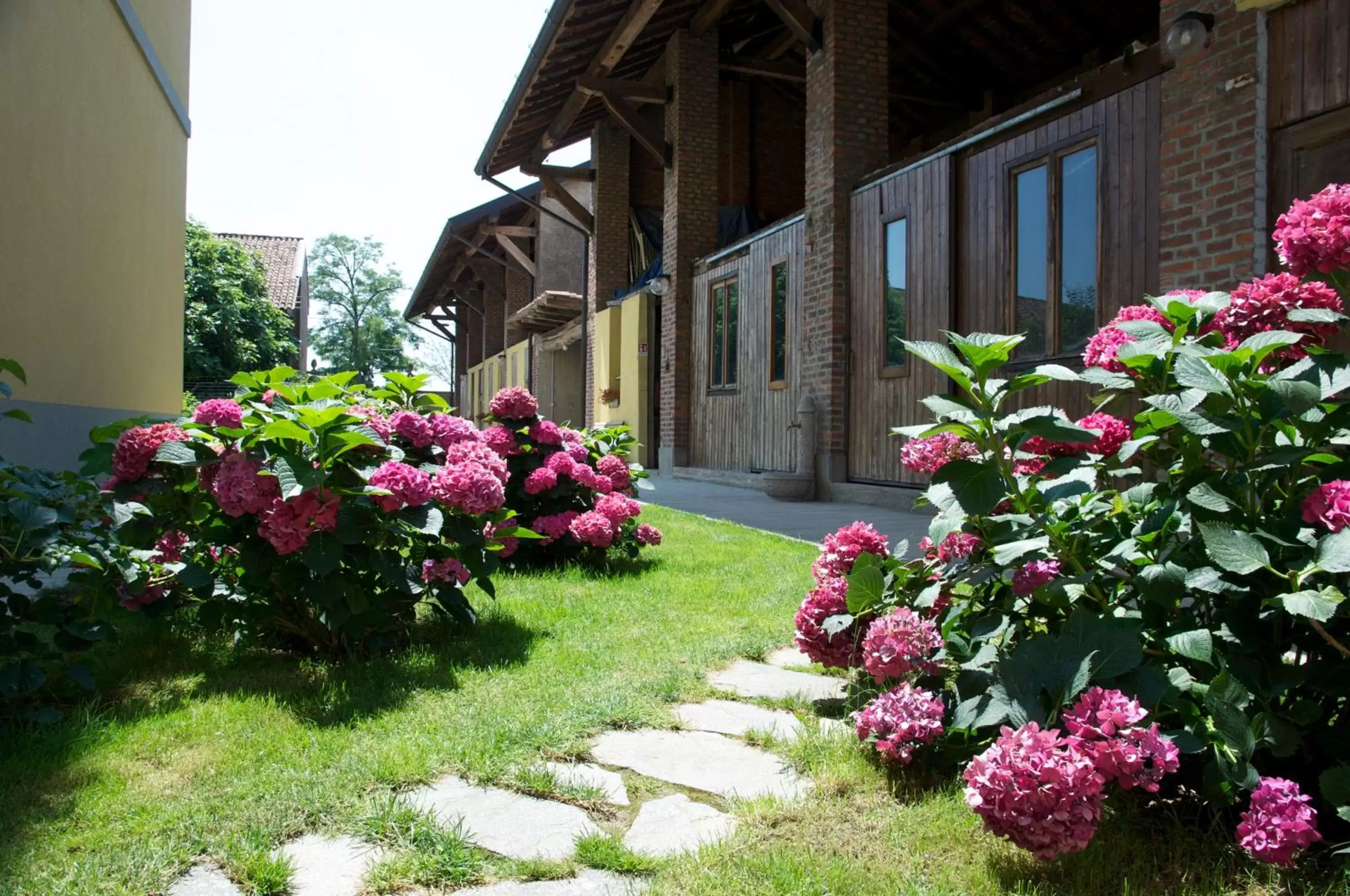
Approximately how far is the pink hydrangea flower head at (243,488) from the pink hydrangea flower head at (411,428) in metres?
0.51

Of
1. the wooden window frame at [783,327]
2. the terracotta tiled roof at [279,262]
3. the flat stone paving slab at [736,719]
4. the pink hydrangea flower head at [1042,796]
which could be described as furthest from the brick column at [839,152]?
the terracotta tiled roof at [279,262]

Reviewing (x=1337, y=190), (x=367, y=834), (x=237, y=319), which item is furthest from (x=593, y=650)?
(x=237, y=319)

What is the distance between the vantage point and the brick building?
16.0ft

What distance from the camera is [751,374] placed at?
10680mm

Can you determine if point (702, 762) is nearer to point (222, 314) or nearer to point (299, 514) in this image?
point (299, 514)

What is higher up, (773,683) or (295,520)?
(295,520)

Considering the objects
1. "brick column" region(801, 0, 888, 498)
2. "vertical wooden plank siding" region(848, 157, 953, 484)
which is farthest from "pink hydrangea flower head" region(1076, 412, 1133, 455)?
"brick column" region(801, 0, 888, 498)

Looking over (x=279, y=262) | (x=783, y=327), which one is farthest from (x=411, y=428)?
(x=279, y=262)

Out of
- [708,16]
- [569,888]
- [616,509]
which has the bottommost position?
[569,888]

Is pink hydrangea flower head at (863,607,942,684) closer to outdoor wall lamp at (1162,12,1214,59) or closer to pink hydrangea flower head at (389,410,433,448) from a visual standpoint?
pink hydrangea flower head at (389,410,433,448)

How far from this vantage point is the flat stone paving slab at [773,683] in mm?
2609

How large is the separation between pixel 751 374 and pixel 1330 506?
9239 millimetres

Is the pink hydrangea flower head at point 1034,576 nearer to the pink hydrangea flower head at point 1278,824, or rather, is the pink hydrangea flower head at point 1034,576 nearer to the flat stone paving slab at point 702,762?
the pink hydrangea flower head at point 1278,824

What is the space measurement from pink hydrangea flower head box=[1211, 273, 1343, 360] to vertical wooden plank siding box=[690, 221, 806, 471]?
765cm
